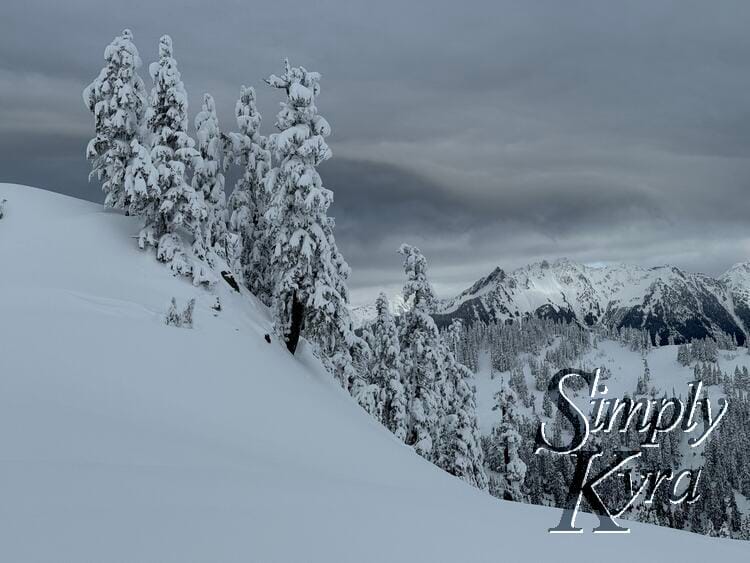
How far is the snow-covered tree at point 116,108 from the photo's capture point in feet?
72.3

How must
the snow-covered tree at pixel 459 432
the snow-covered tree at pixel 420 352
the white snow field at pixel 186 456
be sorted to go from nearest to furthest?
1. the white snow field at pixel 186 456
2. the snow-covered tree at pixel 420 352
3. the snow-covered tree at pixel 459 432

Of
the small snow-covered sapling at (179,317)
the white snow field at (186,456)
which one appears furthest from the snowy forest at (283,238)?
the white snow field at (186,456)

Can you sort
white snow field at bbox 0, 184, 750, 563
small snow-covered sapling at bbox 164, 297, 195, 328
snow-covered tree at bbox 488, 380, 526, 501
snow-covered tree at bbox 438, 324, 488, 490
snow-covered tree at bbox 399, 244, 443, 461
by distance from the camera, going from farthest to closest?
snow-covered tree at bbox 488, 380, 526, 501 → snow-covered tree at bbox 438, 324, 488, 490 → snow-covered tree at bbox 399, 244, 443, 461 → small snow-covered sapling at bbox 164, 297, 195, 328 → white snow field at bbox 0, 184, 750, 563

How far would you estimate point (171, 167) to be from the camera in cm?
2141

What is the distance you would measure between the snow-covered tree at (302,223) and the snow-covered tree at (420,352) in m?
7.86

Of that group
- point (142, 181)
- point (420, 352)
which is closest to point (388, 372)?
point (420, 352)

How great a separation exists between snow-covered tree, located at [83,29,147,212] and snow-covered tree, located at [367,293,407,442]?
1440 centimetres

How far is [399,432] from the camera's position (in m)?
27.7

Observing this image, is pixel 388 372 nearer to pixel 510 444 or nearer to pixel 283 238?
pixel 510 444

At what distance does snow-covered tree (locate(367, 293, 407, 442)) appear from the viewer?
1099 inches

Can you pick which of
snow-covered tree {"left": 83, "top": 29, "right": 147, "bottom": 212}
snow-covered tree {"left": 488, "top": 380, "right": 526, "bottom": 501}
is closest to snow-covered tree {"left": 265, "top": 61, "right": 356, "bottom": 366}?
snow-covered tree {"left": 83, "top": 29, "right": 147, "bottom": 212}

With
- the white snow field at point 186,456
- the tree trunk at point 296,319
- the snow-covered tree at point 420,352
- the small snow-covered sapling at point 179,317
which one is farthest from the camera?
the snow-covered tree at point 420,352

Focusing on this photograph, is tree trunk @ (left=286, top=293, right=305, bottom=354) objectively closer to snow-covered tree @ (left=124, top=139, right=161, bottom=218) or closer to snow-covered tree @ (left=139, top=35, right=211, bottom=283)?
snow-covered tree @ (left=139, top=35, right=211, bottom=283)

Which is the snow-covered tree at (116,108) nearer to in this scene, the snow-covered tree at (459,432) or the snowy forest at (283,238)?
the snowy forest at (283,238)
